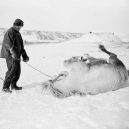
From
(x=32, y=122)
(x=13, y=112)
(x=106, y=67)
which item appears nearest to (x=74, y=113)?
(x=32, y=122)

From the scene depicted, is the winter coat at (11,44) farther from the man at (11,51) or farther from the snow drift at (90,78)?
the snow drift at (90,78)

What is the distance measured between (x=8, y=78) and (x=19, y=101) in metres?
0.96

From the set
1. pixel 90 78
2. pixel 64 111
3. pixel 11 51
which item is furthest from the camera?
pixel 11 51

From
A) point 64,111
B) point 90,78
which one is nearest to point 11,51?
point 90,78

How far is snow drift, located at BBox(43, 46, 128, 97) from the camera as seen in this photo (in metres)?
4.50

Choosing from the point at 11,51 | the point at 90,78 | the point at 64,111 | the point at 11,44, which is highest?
the point at 11,44

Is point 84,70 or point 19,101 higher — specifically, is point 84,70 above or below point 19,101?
above

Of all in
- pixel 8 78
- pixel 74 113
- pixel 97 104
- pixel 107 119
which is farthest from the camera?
pixel 8 78

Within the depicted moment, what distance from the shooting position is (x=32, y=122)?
333 centimetres

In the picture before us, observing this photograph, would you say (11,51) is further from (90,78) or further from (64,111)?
(64,111)

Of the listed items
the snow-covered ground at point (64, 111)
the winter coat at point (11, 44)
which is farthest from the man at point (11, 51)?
the snow-covered ground at point (64, 111)

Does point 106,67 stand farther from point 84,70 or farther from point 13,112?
point 13,112

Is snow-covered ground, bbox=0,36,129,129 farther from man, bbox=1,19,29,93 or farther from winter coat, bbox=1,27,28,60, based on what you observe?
winter coat, bbox=1,27,28,60

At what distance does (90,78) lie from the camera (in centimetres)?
450
